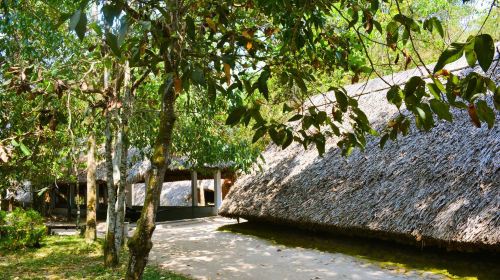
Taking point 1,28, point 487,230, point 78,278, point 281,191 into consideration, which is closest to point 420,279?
point 487,230

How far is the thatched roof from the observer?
212 inches

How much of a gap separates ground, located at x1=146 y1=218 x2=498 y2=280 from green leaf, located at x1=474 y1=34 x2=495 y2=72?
531 centimetres

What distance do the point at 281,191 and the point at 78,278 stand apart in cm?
439

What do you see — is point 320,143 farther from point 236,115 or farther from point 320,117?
point 236,115

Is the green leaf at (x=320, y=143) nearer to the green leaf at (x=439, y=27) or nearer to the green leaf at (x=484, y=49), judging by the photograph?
the green leaf at (x=439, y=27)

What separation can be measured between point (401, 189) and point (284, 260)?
216 cm

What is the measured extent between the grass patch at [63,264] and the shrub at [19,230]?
198 millimetres

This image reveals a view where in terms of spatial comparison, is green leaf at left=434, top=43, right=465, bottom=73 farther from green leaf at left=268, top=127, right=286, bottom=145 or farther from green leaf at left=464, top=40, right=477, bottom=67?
A: green leaf at left=268, top=127, right=286, bottom=145

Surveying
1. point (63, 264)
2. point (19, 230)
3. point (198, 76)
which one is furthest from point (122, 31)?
point (19, 230)

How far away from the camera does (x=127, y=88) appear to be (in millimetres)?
6430

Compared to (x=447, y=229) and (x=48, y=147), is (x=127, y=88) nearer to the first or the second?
(x=48, y=147)

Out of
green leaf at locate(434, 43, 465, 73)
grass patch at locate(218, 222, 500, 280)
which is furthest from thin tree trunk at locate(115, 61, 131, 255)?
green leaf at locate(434, 43, 465, 73)

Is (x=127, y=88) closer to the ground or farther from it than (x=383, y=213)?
farther from it

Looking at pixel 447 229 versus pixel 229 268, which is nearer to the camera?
pixel 447 229
